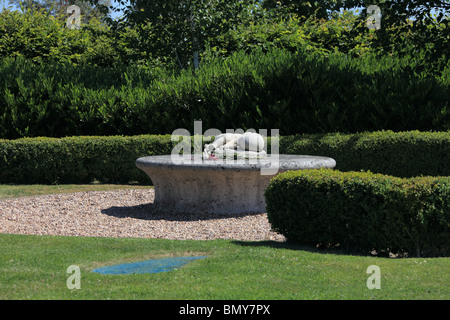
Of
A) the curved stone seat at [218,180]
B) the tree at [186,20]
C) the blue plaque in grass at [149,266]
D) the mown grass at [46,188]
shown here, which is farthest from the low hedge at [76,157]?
the blue plaque in grass at [149,266]

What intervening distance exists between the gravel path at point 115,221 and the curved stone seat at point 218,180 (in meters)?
0.21

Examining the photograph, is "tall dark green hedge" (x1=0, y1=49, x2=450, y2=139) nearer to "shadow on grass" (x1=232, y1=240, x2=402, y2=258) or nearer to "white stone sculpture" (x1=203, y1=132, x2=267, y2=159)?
"white stone sculpture" (x1=203, y1=132, x2=267, y2=159)

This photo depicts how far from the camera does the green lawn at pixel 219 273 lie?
5082mm

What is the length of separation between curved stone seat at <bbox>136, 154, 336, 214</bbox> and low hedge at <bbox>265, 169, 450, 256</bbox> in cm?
216

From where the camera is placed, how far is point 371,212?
274 inches

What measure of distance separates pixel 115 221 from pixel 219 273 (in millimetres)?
4132

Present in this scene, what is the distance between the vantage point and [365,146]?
1195cm

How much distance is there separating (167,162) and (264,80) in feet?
17.9

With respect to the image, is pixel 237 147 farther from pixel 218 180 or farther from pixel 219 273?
pixel 219 273

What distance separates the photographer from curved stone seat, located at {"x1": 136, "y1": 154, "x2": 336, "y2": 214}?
9625mm

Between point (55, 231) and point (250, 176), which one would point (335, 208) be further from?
point (55, 231)

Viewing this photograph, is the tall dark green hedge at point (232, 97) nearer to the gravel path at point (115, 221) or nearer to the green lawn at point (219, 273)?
the gravel path at point (115, 221)

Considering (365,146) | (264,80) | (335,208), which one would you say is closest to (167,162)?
(335,208)

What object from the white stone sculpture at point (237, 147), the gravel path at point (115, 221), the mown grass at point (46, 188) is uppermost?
the white stone sculpture at point (237, 147)
